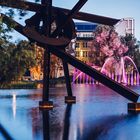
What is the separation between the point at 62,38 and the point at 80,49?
12865 cm

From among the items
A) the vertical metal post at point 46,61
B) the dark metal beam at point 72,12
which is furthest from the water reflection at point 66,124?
the dark metal beam at point 72,12

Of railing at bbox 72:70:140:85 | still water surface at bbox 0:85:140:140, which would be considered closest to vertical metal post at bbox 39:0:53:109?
still water surface at bbox 0:85:140:140

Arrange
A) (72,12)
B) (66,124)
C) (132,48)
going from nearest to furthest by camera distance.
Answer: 1. (66,124)
2. (72,12)
3. (132,48)

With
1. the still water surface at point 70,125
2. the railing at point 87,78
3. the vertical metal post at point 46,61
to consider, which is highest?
the vertical metal post at point 46,61

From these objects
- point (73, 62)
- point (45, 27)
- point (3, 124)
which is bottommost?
point (3, 124)

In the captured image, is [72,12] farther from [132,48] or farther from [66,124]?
[132,48]

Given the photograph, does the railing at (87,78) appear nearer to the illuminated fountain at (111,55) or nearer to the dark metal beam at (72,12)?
the illuminated fountain at (111,55)

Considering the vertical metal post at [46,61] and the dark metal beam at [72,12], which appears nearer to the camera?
the dark metal beam at [72,12]

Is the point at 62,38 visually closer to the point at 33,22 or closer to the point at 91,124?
the point at 33,22

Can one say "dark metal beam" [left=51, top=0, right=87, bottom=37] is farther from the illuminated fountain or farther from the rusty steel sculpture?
the illuminated fountain

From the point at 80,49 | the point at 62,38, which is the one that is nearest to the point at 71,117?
the point at 62,38

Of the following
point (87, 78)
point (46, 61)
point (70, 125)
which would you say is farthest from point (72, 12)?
point (87, 78)

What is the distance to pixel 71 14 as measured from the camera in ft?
87.4

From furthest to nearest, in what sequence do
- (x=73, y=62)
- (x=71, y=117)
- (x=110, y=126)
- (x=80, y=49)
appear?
(x=80, y=49), (x=73, y=62), (x=71, y=117), (x=110, y=126)
